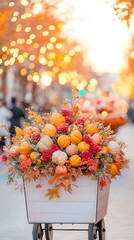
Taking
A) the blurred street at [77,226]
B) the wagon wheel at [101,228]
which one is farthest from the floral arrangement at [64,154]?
the blurred street at [77,226]

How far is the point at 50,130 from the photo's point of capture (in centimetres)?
940

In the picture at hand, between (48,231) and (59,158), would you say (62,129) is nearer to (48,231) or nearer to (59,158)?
(59,158)

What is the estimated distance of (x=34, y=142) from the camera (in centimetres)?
939

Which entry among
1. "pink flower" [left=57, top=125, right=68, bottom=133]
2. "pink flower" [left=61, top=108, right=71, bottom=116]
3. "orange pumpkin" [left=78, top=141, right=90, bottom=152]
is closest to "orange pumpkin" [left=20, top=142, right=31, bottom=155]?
"pink flower" [left=57, top=125, right=68, bottom=133]

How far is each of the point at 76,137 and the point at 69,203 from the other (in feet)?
2.02

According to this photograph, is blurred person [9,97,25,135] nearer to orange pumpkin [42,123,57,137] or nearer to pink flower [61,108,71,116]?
pink flower [61,108,71,116]

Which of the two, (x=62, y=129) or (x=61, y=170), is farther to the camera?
(x=62, y=129)

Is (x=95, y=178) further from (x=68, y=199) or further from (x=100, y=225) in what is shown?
(x=100, y=225)

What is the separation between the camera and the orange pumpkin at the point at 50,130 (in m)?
9.38

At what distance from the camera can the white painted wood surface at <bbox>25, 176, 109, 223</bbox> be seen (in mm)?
9328

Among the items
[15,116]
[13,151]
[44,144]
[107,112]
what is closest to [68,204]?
[44,144]

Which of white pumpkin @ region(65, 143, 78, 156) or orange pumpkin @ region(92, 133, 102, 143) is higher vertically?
orange pumpkin @ region(92, 133, 102, 143)

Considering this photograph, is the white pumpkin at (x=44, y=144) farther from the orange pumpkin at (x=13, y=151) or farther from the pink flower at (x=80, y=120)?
the pink flower at (x=80, y=120)

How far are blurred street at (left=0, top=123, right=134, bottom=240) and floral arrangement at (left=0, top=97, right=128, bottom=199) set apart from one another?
2.48m
